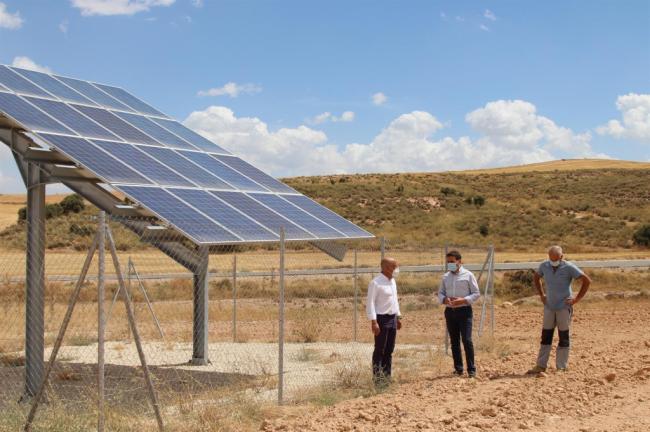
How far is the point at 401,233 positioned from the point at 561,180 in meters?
30.2

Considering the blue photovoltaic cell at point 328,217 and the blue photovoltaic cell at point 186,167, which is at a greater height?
the blue photovoltaic cell at point 186,167

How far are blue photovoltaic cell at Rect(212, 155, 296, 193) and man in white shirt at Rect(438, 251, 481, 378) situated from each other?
14.3 feet

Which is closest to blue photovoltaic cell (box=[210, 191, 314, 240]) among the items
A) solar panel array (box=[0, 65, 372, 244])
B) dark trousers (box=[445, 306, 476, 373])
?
solar panel array (box=[0, 65, 372, 244])

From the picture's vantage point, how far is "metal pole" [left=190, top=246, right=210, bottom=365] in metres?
13.5

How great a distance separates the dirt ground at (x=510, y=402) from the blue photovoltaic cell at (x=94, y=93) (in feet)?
26.0

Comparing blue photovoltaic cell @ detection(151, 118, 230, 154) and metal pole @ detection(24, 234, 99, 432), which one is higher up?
blue photovoltaic cell @ detection(151, 118, 230, 154)

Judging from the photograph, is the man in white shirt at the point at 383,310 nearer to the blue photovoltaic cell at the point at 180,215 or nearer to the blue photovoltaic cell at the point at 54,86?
the blue photovoltaic cell at the point at 180,215

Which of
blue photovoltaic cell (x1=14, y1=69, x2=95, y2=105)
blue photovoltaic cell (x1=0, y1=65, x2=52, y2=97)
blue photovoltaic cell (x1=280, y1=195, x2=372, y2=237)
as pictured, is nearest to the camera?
blue photovoltaic cell (x1=0, y1=65, x2=52, y2=97)

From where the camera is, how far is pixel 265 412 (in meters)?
9.76

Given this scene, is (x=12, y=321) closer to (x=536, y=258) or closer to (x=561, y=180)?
(x=536, y=258)

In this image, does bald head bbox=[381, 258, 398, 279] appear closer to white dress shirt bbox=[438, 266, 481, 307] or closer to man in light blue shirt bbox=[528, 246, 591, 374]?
white dress shirt bbox=[438, 266, 481, 307]

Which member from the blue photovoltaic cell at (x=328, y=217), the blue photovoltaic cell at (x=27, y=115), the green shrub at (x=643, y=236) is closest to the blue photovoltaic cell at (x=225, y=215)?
the blue photovoltaic cell at (x=27, y=115)

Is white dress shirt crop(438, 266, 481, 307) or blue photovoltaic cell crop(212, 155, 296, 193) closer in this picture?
white dress shirt crop(438, 266, 481, 307)

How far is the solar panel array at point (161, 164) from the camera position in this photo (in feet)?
34.9
